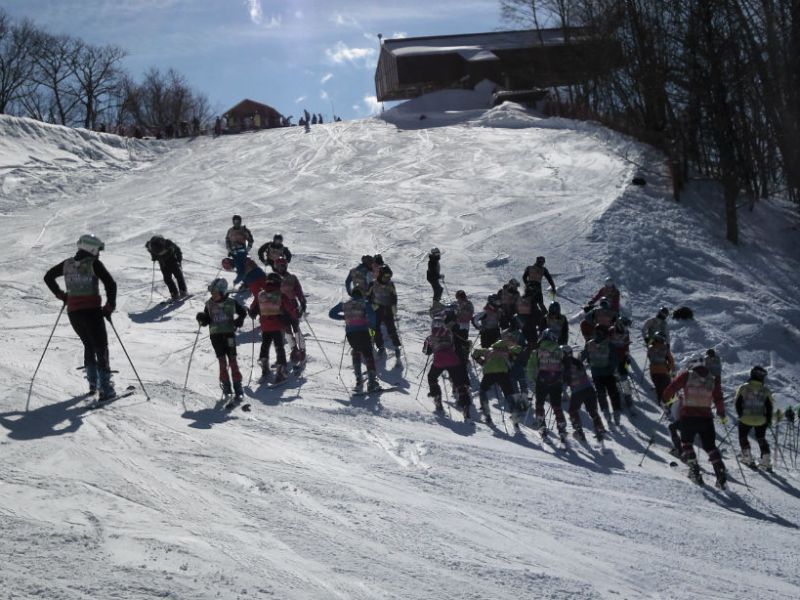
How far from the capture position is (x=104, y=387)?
995cm

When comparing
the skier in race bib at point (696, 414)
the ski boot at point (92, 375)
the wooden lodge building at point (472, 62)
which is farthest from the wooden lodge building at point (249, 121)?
the skier in race bib at point (696, 414)

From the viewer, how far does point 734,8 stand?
24844 millimetres

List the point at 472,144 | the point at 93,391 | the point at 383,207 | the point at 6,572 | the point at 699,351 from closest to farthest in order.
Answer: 1. the point at 6,572
2. the point at 93,391
3. the point at 699,351
4. the point at 383,207
5. the point at 472,144

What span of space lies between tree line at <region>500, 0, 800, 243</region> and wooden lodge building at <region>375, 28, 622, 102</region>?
18.2m

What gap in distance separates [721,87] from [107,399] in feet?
64.4

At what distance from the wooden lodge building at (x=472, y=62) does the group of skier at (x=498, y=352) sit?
110ft

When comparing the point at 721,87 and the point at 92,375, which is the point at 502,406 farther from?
the point at 721,87

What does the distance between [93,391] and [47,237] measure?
14873 millimetres

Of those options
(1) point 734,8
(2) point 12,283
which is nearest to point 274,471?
(2) point 12,283

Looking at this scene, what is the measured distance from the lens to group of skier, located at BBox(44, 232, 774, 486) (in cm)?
985

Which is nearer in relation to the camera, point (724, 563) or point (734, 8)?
point (724, 563)

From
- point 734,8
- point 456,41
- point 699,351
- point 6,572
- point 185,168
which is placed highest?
point 456,41

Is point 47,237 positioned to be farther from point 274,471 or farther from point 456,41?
point 456,41

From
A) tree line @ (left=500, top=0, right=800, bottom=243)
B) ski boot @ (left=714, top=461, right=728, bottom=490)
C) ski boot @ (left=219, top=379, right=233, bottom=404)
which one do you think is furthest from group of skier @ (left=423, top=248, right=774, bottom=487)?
tree line @ (left=500, top=0, right=800, bottom=243)
